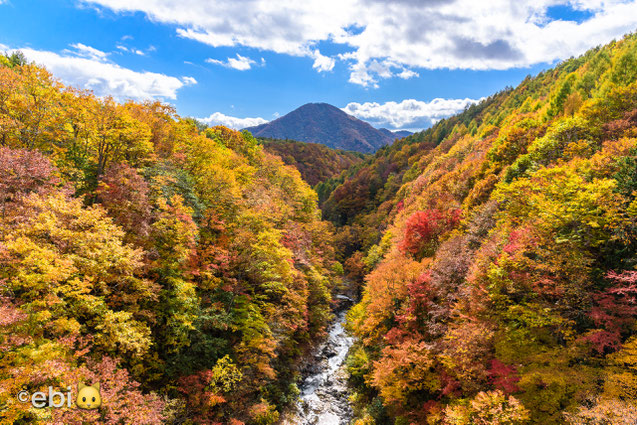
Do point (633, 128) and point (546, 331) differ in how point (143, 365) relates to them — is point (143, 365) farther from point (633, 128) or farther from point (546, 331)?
point (633, 128)

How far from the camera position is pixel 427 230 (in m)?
29.7

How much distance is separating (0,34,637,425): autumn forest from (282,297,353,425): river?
1.14 m

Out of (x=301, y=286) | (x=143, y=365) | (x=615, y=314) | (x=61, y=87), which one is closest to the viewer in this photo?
Result: (x=615, y=314)

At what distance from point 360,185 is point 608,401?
272 feet

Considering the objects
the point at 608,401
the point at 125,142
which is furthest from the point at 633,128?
the point at 125,142

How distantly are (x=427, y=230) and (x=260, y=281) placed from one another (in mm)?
17903

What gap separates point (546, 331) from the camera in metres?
13.7

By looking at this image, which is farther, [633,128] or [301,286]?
[301,286]

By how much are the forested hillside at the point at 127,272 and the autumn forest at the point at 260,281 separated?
130mm

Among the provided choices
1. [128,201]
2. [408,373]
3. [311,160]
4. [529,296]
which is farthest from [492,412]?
[311,160]

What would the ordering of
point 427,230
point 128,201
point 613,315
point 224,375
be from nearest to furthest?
point 613,315
point 128,201
point 224,375
point 427,230

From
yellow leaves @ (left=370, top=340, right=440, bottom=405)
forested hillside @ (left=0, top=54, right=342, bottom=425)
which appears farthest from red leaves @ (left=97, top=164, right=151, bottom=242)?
yellow leaves @ (left=370, top=340, right=440, bottom=405)

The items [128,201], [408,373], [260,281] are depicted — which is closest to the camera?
[128,201]

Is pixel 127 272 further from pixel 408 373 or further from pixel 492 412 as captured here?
pixel 408 373
